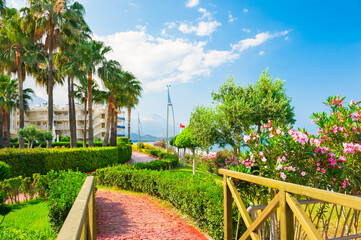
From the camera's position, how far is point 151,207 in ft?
25.1

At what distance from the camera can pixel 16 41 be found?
2111cm

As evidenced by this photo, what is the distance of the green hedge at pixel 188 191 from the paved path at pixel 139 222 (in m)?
0.35

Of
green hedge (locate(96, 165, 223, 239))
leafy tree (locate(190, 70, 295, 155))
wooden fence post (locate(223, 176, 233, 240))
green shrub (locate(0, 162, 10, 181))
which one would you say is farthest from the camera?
leafy tree (locate(190, 70, 295, 155))

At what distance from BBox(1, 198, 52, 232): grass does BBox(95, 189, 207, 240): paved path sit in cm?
140

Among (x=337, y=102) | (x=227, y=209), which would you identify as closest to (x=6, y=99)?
(x=227, y=209)

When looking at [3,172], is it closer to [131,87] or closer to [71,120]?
[71,120]

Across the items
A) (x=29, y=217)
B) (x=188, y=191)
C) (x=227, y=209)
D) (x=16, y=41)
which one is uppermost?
(x=16, y=41)

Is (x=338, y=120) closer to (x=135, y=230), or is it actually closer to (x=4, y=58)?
(x=135, y=230)

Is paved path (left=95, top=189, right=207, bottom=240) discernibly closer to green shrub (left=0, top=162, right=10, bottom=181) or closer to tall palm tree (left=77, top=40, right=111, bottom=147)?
green shrub (left=0, top=162, right=10, bottom=181)

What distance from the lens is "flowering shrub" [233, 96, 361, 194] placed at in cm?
352

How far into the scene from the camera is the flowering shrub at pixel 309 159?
139 inches

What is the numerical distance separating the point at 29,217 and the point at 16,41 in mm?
20344

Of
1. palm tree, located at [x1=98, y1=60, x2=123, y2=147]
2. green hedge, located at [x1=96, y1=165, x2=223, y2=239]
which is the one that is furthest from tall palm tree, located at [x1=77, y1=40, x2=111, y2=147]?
green hedge, located at [x1=96, y1=165, x2=223, y2=239]

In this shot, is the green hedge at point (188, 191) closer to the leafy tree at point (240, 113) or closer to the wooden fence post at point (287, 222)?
the wooden fence post at point (287, 222)
